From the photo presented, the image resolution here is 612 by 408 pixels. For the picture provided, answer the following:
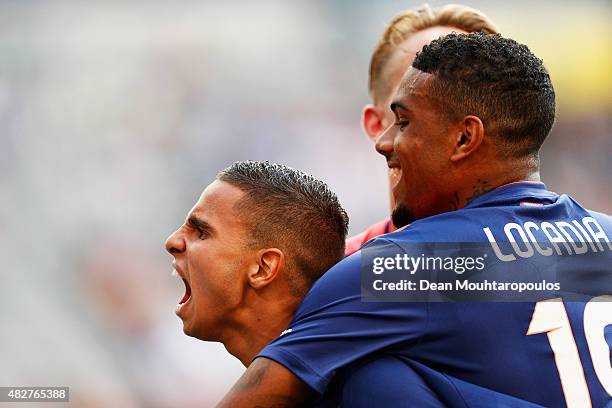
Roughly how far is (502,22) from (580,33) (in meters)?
0.74

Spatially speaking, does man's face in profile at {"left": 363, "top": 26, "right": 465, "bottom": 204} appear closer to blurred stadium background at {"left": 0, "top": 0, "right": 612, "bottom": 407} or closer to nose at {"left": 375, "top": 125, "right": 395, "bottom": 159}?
nose at {"left": 375, "top": 125, "right": 395, "bottom": 159}

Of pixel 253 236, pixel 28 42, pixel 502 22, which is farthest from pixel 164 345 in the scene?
pixel 253 236

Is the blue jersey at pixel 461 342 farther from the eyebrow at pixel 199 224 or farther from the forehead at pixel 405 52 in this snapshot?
the forehead at pixel 405 52

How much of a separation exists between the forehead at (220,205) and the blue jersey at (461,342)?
1.47 feet

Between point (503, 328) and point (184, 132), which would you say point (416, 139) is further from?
point (184, 132)

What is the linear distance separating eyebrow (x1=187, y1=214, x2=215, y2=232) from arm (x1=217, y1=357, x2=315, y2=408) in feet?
1.83

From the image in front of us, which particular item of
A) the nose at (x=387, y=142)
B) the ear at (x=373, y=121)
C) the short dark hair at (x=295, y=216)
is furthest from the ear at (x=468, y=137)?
the ear at (x=373, y=121)

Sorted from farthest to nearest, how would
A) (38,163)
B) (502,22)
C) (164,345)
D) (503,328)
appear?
1. (502,22)
2. (38,163)
3. (164,345)
4. (503,328)

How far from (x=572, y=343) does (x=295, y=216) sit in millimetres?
815

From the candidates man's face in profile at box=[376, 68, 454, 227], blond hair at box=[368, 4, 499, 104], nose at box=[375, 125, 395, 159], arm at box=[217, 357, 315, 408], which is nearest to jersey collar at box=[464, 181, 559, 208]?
man's face in profile at box=[376, 68, 454, 227]

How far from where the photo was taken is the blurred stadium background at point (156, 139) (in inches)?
275

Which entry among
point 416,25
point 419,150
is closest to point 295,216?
point 419,150

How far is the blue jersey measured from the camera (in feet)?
6.93

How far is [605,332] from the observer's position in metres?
2.23
